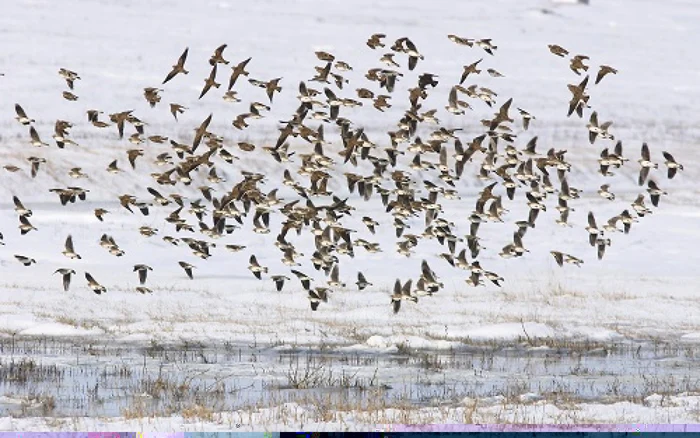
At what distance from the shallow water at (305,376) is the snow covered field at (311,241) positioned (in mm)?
223

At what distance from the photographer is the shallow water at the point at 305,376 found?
56.3 ft

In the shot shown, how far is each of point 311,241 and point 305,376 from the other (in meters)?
18.5

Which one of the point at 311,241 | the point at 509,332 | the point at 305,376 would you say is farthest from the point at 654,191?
the point at 311,241

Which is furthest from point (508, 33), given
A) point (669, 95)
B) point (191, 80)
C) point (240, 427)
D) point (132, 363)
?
point (240, 427)

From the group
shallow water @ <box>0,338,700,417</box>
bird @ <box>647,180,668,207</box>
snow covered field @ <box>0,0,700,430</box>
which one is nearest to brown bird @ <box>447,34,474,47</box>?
bird @ <box>647,180,668,207</box>

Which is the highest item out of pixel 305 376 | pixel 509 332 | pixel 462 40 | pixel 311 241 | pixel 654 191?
pixel 462 40

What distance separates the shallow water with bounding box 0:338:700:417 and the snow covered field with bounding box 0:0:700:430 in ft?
0.73

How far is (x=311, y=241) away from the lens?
36812 millimetres

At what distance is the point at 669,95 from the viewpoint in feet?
233

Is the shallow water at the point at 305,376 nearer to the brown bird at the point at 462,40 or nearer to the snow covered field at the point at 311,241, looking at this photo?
the snow covered field at the point at 311,241

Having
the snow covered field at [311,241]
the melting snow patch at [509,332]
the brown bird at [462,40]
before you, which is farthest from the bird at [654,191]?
the brown bird at [462,40]

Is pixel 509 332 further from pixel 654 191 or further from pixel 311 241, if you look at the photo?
pixel 311 241

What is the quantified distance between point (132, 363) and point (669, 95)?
5408cm

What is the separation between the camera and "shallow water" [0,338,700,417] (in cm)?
1715
